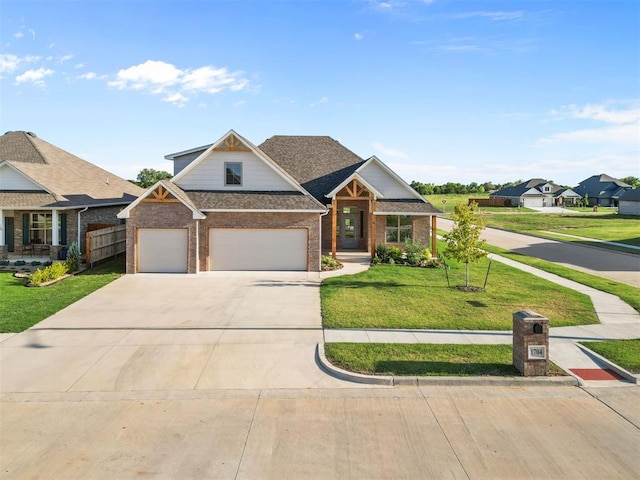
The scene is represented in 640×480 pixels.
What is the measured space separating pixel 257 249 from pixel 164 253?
4408 mm

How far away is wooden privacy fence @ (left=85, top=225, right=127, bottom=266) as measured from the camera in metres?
22.3

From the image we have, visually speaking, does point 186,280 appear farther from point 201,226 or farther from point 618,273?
point 618,273

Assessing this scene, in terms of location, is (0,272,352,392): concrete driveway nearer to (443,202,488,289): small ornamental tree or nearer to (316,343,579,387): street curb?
(316,343,579,387): street curb

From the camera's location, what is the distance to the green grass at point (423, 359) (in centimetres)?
965

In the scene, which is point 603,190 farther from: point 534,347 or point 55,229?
point 55,229

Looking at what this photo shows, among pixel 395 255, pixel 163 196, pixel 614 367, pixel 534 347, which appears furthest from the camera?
pixel 395 255

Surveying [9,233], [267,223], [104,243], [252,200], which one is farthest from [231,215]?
[9,233]

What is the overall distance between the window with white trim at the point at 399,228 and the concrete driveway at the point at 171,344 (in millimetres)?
11360

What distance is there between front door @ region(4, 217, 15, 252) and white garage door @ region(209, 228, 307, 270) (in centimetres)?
1138

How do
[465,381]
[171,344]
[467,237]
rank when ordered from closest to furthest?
[465,381] < [171,344] < [467,237]

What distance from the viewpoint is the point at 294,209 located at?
72.2 feet

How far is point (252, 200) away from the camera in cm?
2252

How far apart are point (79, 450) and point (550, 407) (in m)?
8.02

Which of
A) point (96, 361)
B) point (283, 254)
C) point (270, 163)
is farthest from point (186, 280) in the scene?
point (96, 361)
